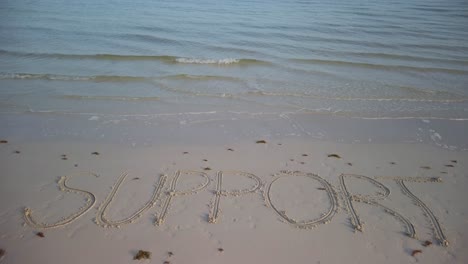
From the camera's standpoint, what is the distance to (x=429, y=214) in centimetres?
466

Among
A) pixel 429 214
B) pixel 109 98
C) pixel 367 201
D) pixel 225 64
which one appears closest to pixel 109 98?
pixel 109 98

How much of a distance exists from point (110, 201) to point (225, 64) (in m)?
8.38

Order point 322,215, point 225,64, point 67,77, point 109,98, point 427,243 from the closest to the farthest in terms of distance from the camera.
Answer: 1. point 427,243
2. point 322,215
3. point 109,98
4. point 67,77
5. point 225,64

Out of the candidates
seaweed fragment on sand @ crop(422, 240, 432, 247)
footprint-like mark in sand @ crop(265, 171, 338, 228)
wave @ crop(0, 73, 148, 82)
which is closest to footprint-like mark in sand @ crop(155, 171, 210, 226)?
footprint-like mark in sand @ crop(265, 171, 338, 228)

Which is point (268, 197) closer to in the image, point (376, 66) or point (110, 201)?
point (110, 201)

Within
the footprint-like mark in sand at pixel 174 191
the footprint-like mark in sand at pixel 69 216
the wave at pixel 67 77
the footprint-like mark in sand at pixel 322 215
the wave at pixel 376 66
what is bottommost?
the footprint-like mark in sand at pixel 69 216

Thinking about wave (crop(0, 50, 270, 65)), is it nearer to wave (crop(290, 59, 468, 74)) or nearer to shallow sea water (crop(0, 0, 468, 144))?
shallow sea water (crop(0, 0, 468, 144))

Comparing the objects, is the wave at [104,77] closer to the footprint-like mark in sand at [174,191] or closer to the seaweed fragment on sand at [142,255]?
the footprint-like mark in sand at [174,191]

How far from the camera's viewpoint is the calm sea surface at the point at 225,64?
847 centimetres

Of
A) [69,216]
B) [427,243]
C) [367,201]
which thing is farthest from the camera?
[367,201]

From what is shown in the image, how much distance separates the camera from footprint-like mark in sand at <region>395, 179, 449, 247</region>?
421 cm

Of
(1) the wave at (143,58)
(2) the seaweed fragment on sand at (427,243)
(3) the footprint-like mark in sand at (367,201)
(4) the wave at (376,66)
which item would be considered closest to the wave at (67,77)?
(1) the wave at (143,58)

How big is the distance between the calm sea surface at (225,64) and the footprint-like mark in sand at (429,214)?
3.06 m

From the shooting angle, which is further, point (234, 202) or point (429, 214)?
point (234, 202)
